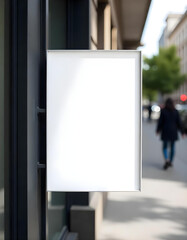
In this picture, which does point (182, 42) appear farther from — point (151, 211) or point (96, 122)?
point (96, 122)

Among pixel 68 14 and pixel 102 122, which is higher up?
pixel 68 14

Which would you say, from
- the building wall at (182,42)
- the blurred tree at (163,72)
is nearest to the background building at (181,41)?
the building wall at (182,42)

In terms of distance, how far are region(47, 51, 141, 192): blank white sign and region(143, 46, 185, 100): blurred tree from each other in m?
62.2

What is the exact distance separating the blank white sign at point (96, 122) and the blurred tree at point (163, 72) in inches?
2449

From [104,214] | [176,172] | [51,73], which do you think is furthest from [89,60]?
[176,172]

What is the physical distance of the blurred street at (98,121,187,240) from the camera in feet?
18.4

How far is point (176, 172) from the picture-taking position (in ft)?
36.0

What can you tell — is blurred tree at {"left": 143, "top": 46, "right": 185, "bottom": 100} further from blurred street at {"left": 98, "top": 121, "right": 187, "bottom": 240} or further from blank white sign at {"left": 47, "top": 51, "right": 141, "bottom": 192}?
blank white sign at {"left": 47, "top": 51, "right": 141, "bottom": 192}


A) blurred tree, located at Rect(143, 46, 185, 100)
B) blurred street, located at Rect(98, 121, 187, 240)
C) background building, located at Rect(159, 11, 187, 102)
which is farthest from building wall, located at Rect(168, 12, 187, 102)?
blurred street, located at Rect(98, 121, 187, 240)

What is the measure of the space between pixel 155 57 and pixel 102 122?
6605 cm

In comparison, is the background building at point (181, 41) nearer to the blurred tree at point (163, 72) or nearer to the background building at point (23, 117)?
the blurred tree at point (163, 72)

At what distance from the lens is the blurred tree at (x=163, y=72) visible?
215 ft

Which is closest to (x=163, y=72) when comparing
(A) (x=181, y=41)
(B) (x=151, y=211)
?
(A) (x=181, y=41)

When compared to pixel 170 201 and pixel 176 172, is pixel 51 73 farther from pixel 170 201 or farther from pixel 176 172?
pixel 176 172
